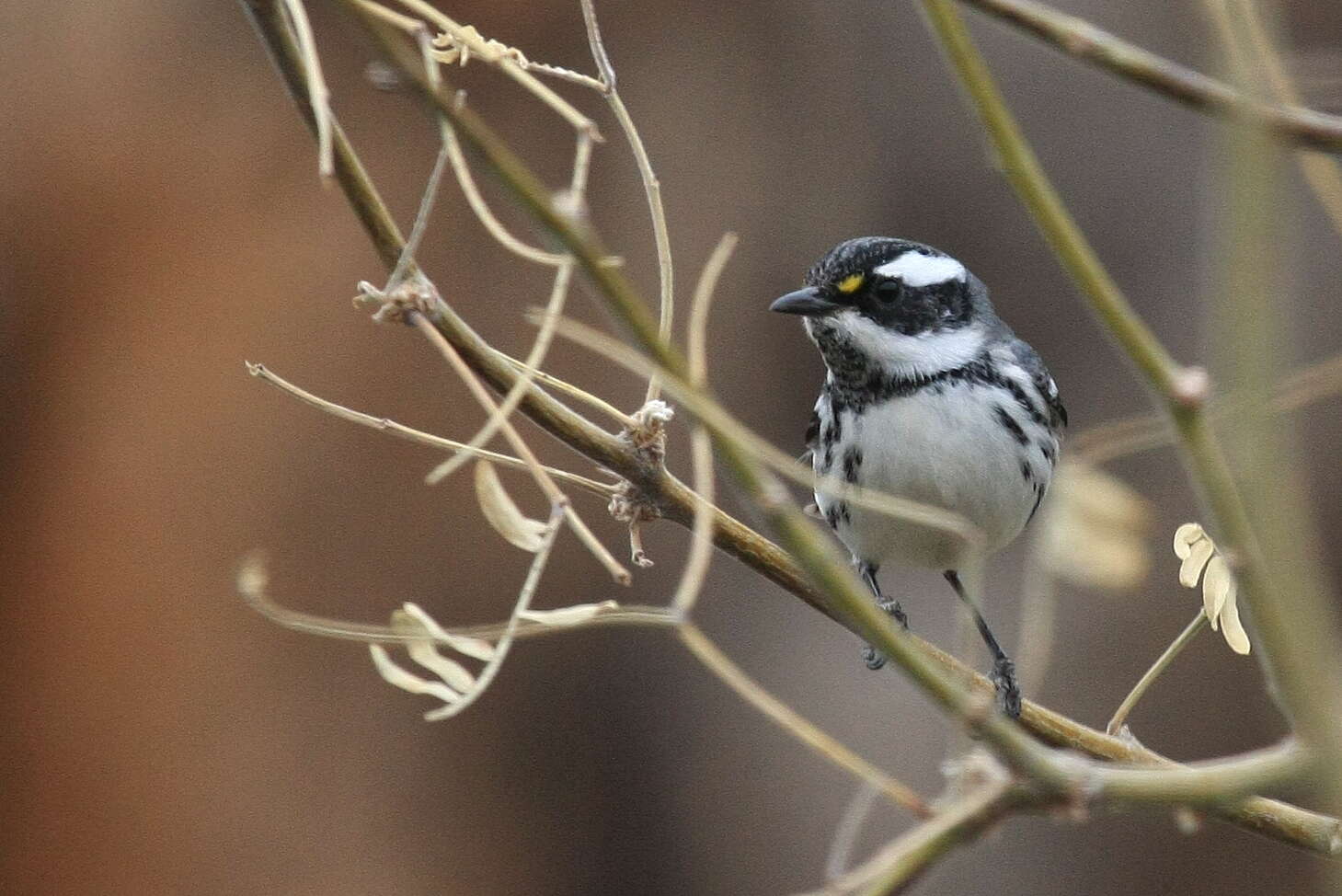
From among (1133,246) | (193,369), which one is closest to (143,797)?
(193,369)

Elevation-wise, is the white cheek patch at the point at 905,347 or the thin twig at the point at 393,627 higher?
the white cheek patch at the point at 905,347

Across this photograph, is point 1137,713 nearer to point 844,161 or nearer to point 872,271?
point 844,161

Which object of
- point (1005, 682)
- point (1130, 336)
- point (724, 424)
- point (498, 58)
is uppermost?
point (1005, 682)

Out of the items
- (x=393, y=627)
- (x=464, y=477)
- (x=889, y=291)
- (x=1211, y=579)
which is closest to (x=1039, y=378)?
(x=889, y=291)

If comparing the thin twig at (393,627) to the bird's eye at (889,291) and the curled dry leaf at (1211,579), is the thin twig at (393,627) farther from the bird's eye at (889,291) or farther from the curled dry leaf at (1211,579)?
the bird's eye at (889,291)

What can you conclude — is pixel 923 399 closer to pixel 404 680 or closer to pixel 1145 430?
pixel 404 680

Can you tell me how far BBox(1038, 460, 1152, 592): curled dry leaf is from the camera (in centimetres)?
93

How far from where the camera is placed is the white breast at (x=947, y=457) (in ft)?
10.7

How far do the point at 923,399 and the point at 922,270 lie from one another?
0.28m

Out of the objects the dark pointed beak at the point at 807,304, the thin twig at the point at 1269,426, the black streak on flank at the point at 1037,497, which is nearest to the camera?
the thin twig at the point at 1269,426

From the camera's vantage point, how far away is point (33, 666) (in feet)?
17.4

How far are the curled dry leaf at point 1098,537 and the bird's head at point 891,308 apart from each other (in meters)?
2.14

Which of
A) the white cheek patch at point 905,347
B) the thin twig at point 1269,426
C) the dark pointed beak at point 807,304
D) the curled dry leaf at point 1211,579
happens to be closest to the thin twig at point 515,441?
the thin twig at point 1269,426

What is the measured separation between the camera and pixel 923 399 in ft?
10.8
